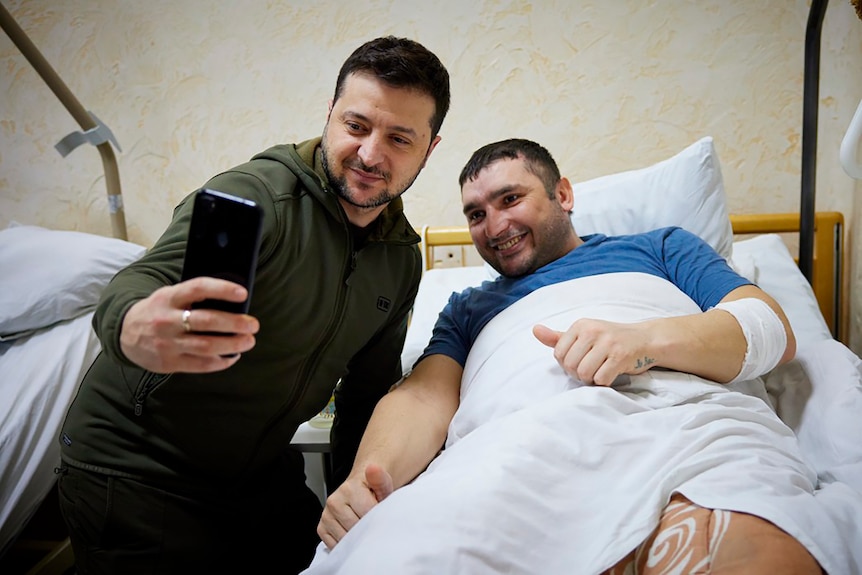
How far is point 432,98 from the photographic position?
109 centimetres

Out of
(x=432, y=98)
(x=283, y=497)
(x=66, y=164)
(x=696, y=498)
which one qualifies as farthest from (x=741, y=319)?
(x=66, y=164)

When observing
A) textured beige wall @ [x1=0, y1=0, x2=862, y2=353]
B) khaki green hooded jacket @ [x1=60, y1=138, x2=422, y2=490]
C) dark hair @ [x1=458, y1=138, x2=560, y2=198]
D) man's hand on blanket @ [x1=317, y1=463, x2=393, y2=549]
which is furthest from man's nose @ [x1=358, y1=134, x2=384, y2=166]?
textured beige wall @ [x1=0, y1=0, x2=862, y2=353]

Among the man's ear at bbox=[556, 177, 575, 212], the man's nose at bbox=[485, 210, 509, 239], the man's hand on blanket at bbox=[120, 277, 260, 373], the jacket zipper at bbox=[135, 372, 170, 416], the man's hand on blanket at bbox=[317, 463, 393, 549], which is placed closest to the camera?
the man's hand on blanket at bbox=[120, 277, 260, 373]

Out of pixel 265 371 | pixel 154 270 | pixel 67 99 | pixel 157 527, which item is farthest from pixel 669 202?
pixel 67 99

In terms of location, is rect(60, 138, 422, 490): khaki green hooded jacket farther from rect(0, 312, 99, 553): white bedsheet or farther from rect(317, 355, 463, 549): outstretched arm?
rect(0, 312, 99, 553): white bedsheet

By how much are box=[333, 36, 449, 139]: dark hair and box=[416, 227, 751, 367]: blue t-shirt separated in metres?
0.41

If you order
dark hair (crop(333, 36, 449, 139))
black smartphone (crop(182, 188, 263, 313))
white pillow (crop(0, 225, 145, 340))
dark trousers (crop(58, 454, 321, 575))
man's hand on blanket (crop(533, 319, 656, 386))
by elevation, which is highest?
dark hair (crop(333, 36, 449, 139))

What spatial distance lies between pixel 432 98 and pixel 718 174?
900mm

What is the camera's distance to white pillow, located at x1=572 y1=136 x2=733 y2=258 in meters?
1.53

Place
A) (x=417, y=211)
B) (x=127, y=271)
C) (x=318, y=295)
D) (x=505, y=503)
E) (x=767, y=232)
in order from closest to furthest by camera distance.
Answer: (x=505, y=503) → (x=127, y=271) → (x=318, y=295) → (x=767, y=232) → (x=417, y=211)

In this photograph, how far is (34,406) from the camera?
142 cm

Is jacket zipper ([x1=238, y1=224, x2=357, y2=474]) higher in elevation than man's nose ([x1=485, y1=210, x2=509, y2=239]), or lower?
lower

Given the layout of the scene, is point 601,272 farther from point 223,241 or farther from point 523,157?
point 223,241

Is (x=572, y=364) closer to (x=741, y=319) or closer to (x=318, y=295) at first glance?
(x=741, y=319)
